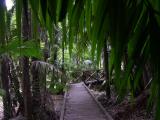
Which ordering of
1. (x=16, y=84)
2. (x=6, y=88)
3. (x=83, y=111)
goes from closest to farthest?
(x=6, y=88) < (x=16, y=84) < (x=83, y=111)

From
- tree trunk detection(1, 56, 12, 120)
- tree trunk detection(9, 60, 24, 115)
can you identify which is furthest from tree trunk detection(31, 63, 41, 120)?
tree trunk detection(1, 56, 12, 120)

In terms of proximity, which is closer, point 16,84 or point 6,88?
point 6,88

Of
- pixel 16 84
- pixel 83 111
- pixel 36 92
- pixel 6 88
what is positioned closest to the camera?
pixel 6 88

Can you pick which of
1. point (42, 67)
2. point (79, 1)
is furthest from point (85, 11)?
point (42, 67)

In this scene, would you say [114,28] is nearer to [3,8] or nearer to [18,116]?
[3,8]

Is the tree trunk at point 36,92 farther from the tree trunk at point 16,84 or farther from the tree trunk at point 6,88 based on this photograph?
the tree trunk at point 6,88

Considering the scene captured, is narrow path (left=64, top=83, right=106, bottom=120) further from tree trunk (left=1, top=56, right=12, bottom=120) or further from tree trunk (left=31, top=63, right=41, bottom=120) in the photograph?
tree trunk (left=1, top=56, right=12, bottom=120)

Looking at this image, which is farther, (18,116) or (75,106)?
(75,106)

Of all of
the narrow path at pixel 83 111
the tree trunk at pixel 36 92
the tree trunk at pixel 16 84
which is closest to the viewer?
the narrow path at pixel 83 111

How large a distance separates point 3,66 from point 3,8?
33.3 ft

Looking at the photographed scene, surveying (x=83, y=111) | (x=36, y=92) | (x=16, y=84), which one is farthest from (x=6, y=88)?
(x=83, y=111)

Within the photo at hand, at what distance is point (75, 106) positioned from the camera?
13.3 meters

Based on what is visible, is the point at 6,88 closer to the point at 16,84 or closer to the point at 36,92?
the point at 16,84

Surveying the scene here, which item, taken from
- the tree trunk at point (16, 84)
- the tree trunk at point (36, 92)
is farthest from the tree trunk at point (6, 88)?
the tree trunk at point (36, 92)
